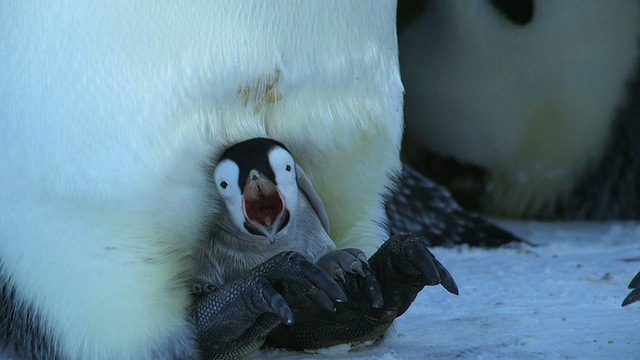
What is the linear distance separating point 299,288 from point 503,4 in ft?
3.76

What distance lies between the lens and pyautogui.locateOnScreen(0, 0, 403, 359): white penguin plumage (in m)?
1.09

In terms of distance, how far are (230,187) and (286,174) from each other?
0.20 ft

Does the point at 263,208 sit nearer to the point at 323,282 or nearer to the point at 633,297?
the point at 323,282

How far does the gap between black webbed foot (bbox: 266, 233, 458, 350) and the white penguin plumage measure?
0.14m

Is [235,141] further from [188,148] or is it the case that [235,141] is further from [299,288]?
[299,288]

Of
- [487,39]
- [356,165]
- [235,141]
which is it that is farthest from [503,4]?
[235,141]

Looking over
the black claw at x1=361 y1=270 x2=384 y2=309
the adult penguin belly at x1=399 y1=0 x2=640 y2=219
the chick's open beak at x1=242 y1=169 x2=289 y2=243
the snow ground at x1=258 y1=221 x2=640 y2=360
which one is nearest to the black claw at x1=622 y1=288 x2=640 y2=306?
the snow ground at x1=258 y1=221 x2=640 y2=360

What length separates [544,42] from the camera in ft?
6.86

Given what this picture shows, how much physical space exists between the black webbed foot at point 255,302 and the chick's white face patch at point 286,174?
3.5 inches

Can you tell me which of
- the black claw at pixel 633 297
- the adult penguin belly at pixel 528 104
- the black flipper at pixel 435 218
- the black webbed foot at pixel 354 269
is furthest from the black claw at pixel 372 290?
the adult penguin belly at pixel 528 104

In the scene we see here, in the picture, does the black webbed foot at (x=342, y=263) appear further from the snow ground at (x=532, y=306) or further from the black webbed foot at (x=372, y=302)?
the snow ground at (x=532, y=306)

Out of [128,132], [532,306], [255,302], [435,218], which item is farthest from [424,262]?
[435,218]

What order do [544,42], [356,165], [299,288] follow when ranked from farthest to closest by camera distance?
[544,42], [356,165], [299,288]

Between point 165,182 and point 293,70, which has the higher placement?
point 293,70
